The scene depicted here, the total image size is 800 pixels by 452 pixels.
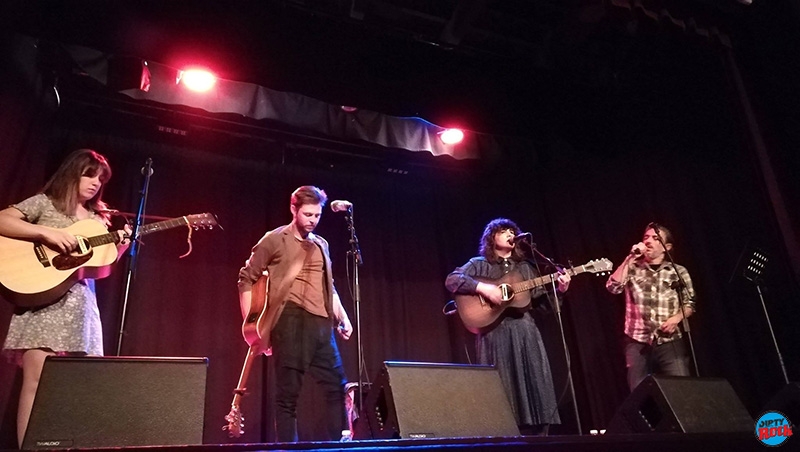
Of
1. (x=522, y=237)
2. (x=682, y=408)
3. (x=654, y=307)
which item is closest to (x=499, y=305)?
(x=522, y=237)

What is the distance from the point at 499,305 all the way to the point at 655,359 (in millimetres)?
1372

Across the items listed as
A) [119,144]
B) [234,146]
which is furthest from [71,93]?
[234,146]

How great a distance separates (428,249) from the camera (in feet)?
22.5

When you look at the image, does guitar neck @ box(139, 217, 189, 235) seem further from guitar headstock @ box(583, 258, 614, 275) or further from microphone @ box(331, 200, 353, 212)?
guitar headstock @ box(583, 258, 614, 275)

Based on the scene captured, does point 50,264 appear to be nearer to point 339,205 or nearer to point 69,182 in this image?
point 69,182

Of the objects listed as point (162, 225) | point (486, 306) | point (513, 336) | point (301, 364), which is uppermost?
point (162, 225)

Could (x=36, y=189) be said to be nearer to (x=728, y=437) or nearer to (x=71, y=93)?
(x=71, y=93)

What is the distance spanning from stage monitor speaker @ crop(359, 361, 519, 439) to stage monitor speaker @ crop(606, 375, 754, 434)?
67cm

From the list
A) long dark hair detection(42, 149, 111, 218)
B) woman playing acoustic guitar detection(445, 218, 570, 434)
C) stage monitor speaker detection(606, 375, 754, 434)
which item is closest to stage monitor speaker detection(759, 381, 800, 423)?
stage monitor speaker detection(606, 375, 754, 434)

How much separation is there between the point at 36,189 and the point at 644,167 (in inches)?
223

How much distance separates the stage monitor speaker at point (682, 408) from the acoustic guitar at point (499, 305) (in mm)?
1466

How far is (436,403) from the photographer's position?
9.08ft

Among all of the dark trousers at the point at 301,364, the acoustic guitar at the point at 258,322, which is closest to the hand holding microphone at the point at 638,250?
the dark trousers at the point at 301,364

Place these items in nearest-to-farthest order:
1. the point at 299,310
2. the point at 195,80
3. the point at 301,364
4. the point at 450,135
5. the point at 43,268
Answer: the point at 43,268
the point at 301,364
the point at 299,310
the point at 195,80
the point at 450,135
